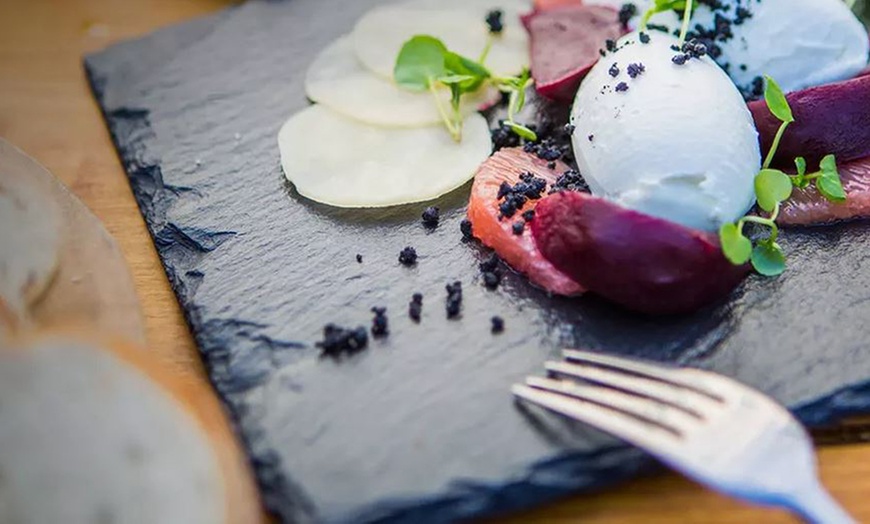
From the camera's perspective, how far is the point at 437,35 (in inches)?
103

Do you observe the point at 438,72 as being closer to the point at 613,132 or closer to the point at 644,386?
the point at 613,132

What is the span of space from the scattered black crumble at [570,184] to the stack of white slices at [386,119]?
196mm

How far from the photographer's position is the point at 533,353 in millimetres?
1850

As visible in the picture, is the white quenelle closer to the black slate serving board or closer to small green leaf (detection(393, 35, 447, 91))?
the black slate serving board

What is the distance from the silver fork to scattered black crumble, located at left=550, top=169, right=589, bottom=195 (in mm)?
462

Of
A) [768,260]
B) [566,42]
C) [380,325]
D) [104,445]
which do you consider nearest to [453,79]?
[566,42]

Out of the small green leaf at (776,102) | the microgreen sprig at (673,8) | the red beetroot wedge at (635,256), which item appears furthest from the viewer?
the microgreen sprig at (673,8)

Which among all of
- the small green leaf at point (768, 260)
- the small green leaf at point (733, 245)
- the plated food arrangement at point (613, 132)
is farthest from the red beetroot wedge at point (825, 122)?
the small green leaf at point (733, 245)

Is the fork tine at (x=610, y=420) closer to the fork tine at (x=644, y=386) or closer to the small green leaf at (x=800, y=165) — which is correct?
the fork tine at (x=644, y=386)

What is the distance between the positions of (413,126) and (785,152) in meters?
0.79

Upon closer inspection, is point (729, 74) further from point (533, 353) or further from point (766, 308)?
point (533, 353)

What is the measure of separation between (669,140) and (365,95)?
782 mm

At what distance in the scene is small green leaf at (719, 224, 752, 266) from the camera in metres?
1.84

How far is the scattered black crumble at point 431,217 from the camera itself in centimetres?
213
